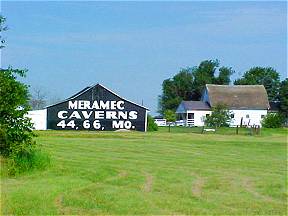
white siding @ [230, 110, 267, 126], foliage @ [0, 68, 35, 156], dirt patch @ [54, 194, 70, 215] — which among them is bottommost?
dirt patch @ [54, 194, 70, 215]

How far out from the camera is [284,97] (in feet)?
334

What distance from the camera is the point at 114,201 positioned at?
11.3 metres

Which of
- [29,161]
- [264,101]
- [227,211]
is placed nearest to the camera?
[227,211]

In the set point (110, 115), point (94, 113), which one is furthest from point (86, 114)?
point (110, 115)

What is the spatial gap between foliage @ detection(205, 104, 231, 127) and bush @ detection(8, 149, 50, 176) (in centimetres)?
6223

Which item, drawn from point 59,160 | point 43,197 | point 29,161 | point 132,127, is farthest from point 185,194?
point 132,127

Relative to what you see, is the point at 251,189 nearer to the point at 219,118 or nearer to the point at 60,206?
the point at 60,206

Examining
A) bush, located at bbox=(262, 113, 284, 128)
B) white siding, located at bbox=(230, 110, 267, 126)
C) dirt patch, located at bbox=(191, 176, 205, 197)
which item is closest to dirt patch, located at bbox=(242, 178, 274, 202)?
dirt patch, located at bbox=(191, 176, 205, 197)

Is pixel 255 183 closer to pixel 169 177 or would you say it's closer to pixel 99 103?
pixel 169 177

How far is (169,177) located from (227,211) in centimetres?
491

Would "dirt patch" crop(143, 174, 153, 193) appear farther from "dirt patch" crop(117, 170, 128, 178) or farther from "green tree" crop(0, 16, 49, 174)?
"green tree" crop(0, 16, 49, 174)

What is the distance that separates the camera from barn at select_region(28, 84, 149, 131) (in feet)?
223

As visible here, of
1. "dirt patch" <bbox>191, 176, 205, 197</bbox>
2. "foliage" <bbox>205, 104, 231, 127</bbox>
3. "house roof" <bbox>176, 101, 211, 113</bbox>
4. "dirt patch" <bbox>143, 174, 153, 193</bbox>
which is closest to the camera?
"dirt patch" <bbox>191, 176, 205, 197</bbox>

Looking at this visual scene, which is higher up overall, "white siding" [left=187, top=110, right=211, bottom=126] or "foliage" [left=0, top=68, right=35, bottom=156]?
"white siding" [left=187, top=110, right=211, bottom=126]
